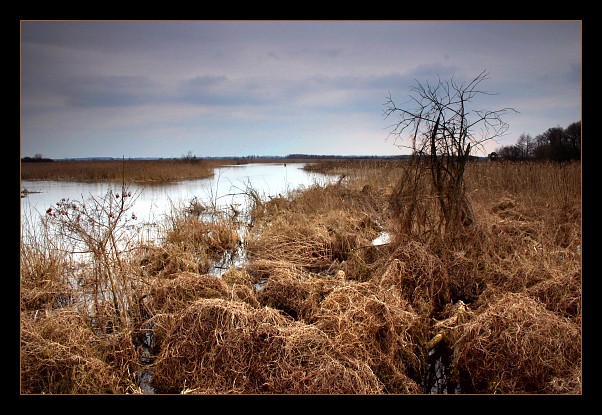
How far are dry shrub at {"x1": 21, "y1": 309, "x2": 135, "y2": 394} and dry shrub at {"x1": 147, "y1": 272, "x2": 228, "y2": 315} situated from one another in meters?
0.87

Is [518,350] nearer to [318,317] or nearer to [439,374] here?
[439,374]

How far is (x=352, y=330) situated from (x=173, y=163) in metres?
23.1

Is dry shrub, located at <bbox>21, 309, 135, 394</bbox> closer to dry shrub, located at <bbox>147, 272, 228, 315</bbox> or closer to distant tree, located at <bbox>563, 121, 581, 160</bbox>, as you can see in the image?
dry shrub, located at <bbox>147, 272, 228, 315</bbox>

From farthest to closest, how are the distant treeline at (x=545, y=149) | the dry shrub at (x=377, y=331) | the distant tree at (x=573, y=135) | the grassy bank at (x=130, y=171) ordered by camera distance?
the grassy bank at (x=130, y=171), the distant treeline at (x=545, y=149), the distant tree at (x=573, y=135), the dry shrub at (x=377, y=331)

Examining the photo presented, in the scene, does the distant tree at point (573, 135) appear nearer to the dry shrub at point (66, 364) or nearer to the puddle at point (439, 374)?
the puddle at point (439, 374)

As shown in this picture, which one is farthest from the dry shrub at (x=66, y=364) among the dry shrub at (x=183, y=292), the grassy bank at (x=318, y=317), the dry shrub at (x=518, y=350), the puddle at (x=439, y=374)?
the dry shrub at (x=518, y=350)

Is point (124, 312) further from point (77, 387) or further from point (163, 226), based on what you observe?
point (163, 226)

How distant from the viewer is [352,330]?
369 cm

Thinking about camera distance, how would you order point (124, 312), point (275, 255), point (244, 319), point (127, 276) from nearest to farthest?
point (244, 319) → point (124, 312) → point (127, 276) → point (275, 255)

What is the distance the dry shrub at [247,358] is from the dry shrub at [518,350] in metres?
0.99

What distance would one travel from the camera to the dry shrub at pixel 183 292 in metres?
4.56

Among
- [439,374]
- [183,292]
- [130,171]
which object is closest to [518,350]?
[439,374]
